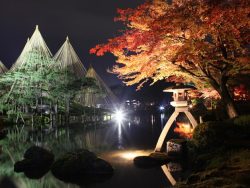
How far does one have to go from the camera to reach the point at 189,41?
10625mm

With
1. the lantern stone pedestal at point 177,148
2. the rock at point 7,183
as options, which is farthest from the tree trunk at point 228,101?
the rock at point 7,183

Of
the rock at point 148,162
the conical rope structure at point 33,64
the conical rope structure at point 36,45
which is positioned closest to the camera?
the rock at point 148,162

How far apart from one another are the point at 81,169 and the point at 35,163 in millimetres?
2741

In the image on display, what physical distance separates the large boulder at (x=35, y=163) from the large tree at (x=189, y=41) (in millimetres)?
5399

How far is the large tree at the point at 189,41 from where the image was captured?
9.92 meters

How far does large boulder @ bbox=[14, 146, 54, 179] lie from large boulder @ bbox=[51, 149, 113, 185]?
3.20 feet

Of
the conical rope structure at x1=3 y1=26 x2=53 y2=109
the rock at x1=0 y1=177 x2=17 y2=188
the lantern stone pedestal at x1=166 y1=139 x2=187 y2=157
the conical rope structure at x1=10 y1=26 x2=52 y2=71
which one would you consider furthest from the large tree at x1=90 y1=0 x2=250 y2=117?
the conical rope structure at x1=10 y1=26 x2=52 y2=71

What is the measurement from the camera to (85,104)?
4753 cm

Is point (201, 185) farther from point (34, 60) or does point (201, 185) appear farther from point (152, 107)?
point (152, 107)

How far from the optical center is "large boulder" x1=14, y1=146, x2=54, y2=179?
537 inches

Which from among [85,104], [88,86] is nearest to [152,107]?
[85,104]

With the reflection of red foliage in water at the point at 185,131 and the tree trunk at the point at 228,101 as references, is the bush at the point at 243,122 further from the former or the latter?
the reflection of red foliage in water at the point at 185,131

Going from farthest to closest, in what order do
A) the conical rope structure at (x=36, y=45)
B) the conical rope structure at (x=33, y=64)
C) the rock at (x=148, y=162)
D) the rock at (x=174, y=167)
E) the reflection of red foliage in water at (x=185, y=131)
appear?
the conical rope structure at (x=36, y=45) → the conical rope structure at (x=33, y=64) → the reflection of red foliage in water at (x=185, y=131) → the rock at (x=148, y=162) → the rock at (x=174, y=167)

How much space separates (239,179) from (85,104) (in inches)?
1662
